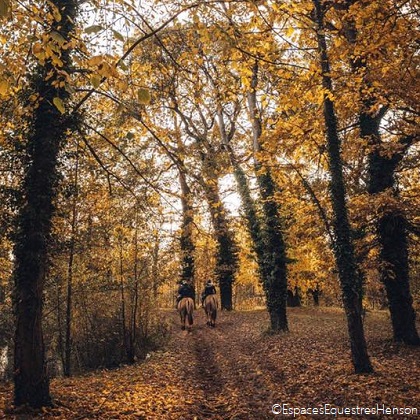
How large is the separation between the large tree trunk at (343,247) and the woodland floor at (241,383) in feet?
2.05

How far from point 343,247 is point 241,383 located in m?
3.78

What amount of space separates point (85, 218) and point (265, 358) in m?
6.90

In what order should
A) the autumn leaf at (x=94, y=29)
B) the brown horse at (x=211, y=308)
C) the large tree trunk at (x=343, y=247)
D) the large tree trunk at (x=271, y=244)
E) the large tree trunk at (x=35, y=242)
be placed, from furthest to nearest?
the brown horse at (x=211, y=308) → the large tree trunk at (x=271, y=244) → the large tree trunk at (x=343, y=247) → the large tree trunk at (x=35, y=242) → the autumn leaf at (x=94, y=29)

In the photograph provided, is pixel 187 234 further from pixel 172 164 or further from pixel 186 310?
pixel 186 310

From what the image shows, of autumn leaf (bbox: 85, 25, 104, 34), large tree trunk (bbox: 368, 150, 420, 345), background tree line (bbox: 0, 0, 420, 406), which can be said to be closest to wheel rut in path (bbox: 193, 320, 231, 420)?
background tree line (bbox: 0, 0, 420, 406)

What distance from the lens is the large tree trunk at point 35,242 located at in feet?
20.4

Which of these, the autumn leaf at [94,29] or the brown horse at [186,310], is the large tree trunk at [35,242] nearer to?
the autumn leaf at [94,29]

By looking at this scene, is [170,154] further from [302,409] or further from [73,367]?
[73,367]

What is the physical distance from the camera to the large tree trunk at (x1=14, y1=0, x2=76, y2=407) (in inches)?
245

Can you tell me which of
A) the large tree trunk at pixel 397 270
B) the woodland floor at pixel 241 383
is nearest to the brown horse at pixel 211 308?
the woodland floor at pixel 241 383

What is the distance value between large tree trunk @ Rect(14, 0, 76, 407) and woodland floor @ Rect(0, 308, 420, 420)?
54cm

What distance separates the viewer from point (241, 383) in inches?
319

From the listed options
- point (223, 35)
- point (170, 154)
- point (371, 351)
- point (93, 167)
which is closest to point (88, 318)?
point (93, 167)

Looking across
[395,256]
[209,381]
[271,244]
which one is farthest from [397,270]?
[209,381]
